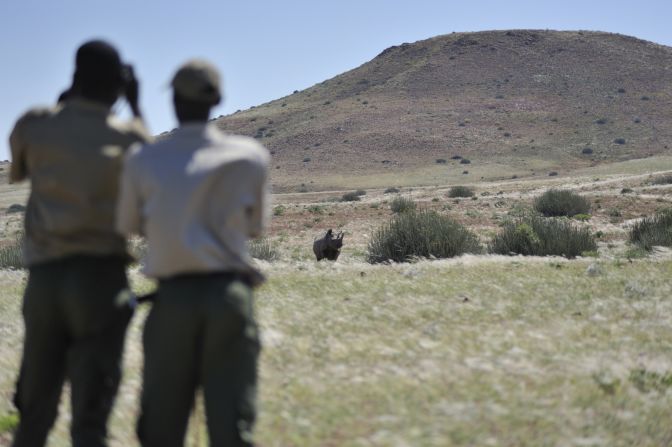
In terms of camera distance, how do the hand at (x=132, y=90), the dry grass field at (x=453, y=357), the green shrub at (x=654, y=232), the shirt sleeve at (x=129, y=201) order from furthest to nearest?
the green shrub at (x=654, y=232) → the dry grass field at (x=453, y=357) → the hand at (x=132, y=90) → the shirt sleeve at (x=129, y=201)

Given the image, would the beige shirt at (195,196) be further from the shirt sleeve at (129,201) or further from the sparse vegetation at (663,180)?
the sparse vegetation at (663,180)

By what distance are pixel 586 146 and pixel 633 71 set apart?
2856cm

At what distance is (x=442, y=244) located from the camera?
1520cm

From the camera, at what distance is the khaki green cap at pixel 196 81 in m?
3.06

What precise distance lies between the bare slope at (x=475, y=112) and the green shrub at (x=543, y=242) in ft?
170

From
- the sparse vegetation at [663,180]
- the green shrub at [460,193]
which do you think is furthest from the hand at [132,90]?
the sparse vegetation at [663,180]

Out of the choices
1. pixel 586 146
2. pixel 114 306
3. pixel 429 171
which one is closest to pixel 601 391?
pixel 114 306

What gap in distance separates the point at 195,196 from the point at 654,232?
17.4 m

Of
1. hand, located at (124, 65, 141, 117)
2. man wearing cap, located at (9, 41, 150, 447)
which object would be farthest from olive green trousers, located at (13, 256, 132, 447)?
hand, located at (124, 65, 141, 117)

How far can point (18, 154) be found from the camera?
3.58 meters

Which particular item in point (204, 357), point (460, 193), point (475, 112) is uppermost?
point (475, 112)

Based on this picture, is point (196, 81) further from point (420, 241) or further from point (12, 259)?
point (12, 259)

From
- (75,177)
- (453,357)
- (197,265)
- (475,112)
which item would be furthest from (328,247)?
(475,112)

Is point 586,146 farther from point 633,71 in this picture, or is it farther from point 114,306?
point 114,306
